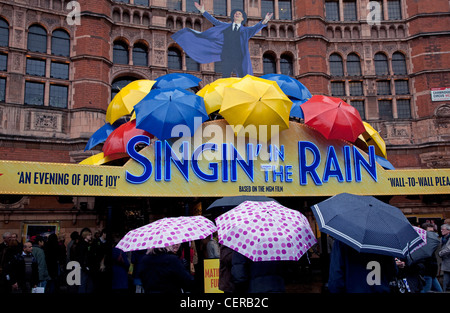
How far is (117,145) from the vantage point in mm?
12031

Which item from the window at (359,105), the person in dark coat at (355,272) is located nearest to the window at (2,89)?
the person in dark coat at (355,272)

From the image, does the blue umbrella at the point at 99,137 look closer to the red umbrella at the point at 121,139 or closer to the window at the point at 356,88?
the red umbrella at the point at 121,139

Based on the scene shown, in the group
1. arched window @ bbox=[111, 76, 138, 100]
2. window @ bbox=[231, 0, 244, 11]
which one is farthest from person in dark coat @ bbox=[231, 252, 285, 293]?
window @ bbox=[231, 0, 244, 11]

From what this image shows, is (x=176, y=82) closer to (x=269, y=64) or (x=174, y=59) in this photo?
(x=174, y=59)

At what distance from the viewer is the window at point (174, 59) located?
2114 cm

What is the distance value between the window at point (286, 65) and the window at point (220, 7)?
4089mm

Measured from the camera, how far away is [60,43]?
1905cm

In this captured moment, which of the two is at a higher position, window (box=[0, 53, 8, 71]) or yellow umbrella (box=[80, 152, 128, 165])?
window (box=[0, 53, 8, 71])

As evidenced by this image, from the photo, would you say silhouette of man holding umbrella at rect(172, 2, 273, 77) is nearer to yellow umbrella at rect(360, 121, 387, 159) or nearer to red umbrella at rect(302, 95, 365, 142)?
red umbrella at rect(302, 95, 365, 142)

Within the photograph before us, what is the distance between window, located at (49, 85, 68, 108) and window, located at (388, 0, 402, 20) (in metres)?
18.0

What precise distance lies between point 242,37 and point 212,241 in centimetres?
845

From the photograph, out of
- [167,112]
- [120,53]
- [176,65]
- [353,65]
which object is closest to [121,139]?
[167,112]

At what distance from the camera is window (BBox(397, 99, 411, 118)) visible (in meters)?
21.9

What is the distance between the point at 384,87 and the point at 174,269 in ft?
66.7
